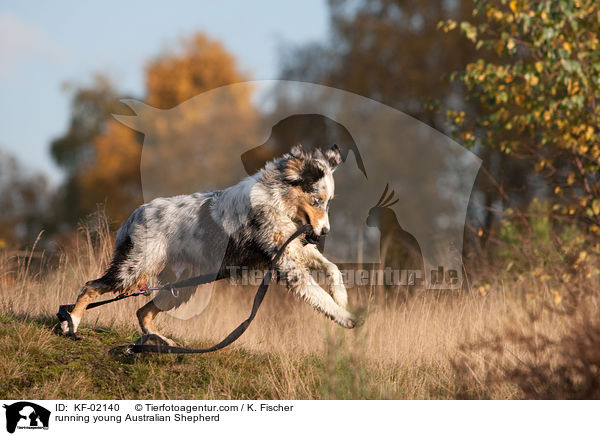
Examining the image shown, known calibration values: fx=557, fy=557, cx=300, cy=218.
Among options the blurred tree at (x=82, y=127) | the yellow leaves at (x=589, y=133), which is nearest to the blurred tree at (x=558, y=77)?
the yellow leaves at (x=589, y=133)

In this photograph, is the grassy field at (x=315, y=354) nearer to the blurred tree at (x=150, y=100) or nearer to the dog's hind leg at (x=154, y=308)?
the dog's hind leg at (x=154, y=308)

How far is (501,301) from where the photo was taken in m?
7.82

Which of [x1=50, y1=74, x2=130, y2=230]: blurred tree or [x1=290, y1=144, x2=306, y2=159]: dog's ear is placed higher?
[x1=50, y1=74, x2=130, y2=230]: blurred tree

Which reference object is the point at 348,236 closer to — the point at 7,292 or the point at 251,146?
the point at 251,146

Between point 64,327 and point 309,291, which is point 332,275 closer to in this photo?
point 309,291

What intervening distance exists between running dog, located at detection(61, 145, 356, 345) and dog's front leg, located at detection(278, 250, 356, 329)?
0.33ft

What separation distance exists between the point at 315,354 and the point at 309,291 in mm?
1200

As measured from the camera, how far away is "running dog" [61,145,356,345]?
17.9 feet

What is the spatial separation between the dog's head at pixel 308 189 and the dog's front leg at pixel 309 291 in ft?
1.22
